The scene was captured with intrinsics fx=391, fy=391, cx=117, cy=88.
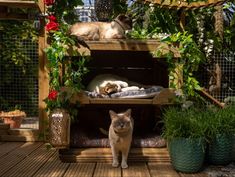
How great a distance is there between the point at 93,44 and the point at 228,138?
4.35 feet

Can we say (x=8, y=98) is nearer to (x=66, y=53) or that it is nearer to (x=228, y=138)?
(x=66, y=53)

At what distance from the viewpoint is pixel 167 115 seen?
3.01m

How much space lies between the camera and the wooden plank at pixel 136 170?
2781mm

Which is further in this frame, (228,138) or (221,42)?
(221,42)

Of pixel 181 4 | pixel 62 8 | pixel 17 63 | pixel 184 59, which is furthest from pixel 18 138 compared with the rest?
pixel 181 4

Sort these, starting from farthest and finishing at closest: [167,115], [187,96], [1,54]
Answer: [1,54]
[187,96]
[167,115]

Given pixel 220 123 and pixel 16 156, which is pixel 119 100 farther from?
pixel 16 156

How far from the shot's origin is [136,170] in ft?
9.55

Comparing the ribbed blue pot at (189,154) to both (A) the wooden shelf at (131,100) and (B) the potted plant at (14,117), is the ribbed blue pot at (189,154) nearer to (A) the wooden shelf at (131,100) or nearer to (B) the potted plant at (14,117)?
(A) the wooden shelf at (131,100)

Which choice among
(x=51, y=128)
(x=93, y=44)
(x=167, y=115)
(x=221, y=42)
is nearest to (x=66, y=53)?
(x=93, y=44)

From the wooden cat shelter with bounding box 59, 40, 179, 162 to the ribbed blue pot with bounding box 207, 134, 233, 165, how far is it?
397 millimetres

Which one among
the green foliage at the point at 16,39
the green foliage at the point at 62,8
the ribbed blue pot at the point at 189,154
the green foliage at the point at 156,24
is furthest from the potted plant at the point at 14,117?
the ribbed blue pot at the point at 189,154

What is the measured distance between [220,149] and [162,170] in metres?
0.46

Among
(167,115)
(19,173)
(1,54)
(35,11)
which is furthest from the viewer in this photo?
(1,54)
